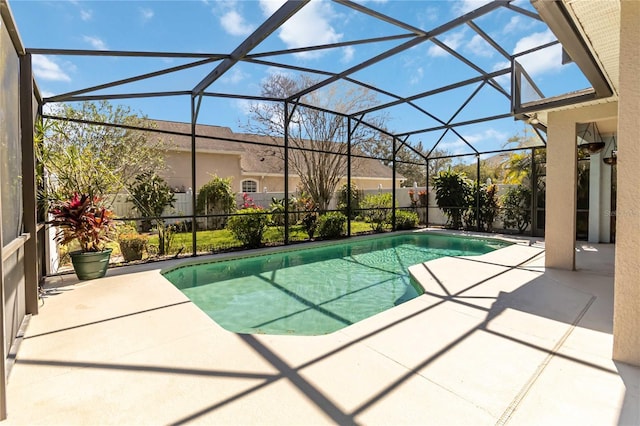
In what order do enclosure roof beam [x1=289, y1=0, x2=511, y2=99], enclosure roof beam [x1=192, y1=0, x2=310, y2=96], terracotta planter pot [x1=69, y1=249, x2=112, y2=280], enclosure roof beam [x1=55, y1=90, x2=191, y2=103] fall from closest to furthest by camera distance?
enclosure roof beam [x1=192, y1=0, x2=310, y2=96], enclosure roof beam [x1=289, y1=0, x2=511, y2=99], terracotta planter pot [x1=69, y1=249, x2=112, y2=280], enclosure roof beam [x1=55, y1=90, x2=191, y2=103]

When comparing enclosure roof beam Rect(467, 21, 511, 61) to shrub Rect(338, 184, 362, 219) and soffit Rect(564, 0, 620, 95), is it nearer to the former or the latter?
soffit Rect(564, 0, 620, 95)

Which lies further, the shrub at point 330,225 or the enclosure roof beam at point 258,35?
the shrub at point 330,225

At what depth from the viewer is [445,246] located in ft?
32.5

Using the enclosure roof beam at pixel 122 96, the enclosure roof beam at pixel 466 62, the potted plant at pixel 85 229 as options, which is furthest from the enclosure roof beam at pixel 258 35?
the potted plant at pixel 85 229

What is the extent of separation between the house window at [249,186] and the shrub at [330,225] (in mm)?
7153

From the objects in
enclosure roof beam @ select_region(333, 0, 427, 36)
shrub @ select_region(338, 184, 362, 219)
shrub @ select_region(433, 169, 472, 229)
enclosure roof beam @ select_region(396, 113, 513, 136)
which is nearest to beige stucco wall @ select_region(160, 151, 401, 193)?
shrub @ select_region(338, 184, 362, 219)

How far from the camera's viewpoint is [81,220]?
194 inches

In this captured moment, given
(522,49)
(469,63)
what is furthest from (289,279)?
(522,49)

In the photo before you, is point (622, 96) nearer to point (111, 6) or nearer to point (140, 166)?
point (111, 6)

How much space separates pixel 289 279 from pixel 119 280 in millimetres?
2879

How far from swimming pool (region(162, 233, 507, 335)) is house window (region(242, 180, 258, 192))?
8.24m

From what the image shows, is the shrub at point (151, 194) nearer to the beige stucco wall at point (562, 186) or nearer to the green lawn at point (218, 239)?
the green lawn at point (218, 239)

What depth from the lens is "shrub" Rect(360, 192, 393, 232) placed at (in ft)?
39.5

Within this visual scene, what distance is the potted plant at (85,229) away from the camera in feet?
16.1
